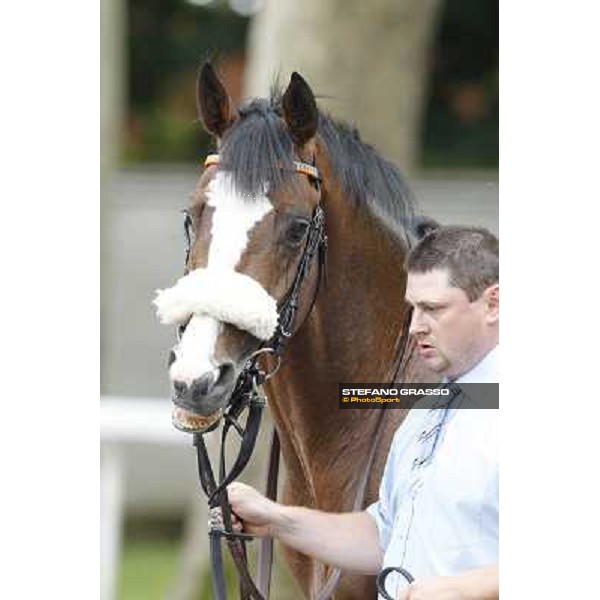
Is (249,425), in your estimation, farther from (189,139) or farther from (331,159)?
(189,139)

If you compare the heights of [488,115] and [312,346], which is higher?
[488,115]

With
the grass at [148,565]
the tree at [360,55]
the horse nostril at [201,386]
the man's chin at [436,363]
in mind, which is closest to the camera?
the horse nostril at [201,386]

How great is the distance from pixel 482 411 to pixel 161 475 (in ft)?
5.35

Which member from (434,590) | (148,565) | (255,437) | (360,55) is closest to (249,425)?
(255,437)

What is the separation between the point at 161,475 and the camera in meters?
3.48

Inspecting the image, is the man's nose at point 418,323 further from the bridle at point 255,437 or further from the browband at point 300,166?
the browband at point 300,166

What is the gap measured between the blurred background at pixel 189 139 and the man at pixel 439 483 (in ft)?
0.24

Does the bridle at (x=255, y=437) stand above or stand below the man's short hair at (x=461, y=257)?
below

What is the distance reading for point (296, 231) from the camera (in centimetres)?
189

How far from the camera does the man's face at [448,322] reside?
6.37ft

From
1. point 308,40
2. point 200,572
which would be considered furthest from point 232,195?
point 200,572

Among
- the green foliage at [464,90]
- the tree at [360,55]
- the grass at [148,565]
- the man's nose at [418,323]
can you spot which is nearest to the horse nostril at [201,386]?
the man's nose at [418,323]

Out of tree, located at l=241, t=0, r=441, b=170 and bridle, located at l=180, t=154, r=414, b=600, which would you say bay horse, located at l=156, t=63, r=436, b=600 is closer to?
bridle, located at l=180, t=154, r=414, b=600
